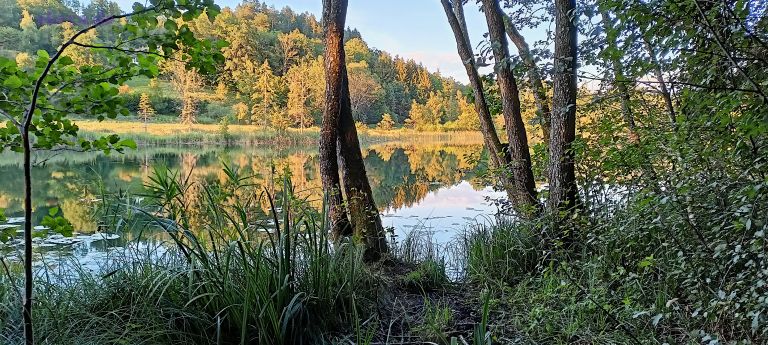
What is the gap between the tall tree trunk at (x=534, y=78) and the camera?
10.0ft

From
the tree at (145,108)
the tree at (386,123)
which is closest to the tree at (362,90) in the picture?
the tree at (386,123)

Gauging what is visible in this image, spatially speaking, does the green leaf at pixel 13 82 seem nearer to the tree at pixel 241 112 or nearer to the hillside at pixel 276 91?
the hillside at pixel 276 91

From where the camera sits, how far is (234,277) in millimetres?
2199

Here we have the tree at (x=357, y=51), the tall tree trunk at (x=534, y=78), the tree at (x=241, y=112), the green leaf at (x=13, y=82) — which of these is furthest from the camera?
the tree at (x=241, y=112)

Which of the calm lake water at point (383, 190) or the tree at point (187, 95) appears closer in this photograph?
the calm lake water at point (383, 190)

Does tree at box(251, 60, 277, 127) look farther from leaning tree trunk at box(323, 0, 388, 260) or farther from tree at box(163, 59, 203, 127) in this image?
leaning tree trunk at box(323, 0, 388, 260)

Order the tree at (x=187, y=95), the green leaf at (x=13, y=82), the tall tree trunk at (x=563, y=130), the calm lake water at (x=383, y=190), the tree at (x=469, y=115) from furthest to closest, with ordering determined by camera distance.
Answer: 1. the tree at (x=187, y=95)
2. the tree at (x=469, y=115)
3. the calm lake water at (x=383, y=190)
4. the tall tree trunk at (x=563, y=130)
5. the green leaf at (x=13, y=82)

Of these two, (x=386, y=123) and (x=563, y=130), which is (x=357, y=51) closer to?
(x=386, y=123)

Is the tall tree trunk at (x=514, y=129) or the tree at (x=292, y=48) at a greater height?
the tree at (x=292, y=48)

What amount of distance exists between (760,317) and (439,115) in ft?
135

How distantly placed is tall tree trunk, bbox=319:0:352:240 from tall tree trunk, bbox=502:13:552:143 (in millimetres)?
1580

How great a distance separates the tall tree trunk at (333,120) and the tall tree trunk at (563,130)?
178cm

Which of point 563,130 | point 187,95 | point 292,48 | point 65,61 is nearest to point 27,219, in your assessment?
point 65,61

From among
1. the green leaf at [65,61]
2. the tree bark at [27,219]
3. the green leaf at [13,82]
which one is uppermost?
the green leaf at [65,61]
